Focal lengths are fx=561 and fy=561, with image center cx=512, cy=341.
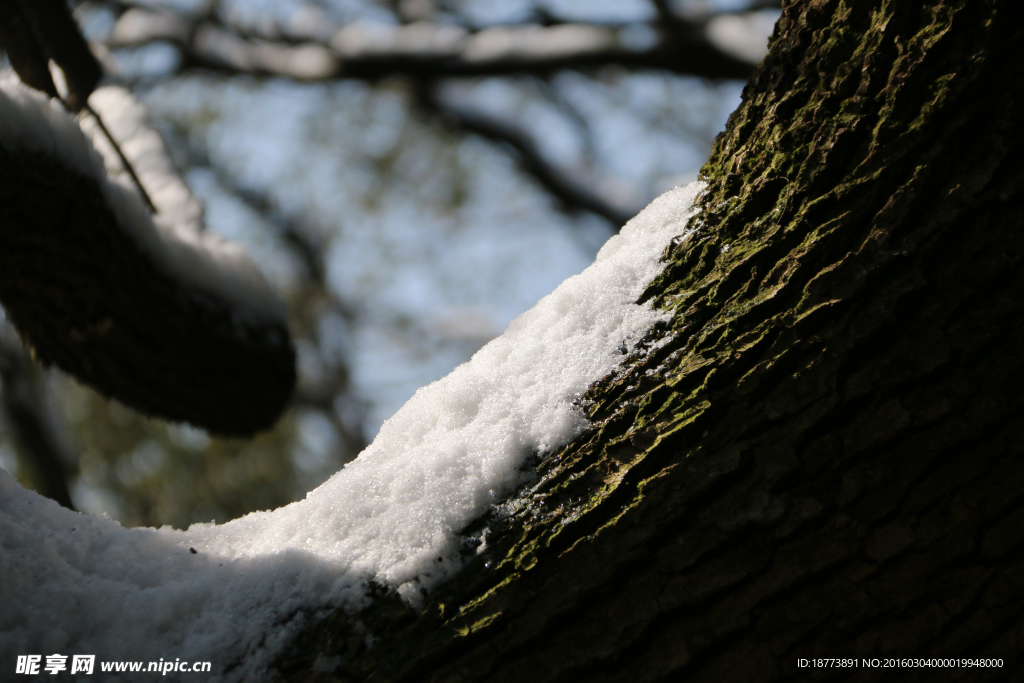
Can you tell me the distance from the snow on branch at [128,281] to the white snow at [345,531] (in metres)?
0.78

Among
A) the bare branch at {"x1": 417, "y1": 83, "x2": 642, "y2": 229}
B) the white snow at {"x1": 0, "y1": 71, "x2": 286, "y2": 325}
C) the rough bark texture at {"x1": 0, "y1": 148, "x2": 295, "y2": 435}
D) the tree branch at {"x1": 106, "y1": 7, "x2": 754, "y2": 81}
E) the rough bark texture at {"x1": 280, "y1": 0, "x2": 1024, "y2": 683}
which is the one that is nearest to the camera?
the rough bark texture at {"x1": 280, "y1": 0, "x2": 1024, "y2": 683}

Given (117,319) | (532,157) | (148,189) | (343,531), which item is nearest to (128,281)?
(117,319)

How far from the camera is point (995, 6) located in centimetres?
76

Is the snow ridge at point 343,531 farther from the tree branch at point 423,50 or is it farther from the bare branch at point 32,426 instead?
the bare branch at point 32,426

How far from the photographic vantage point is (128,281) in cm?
155

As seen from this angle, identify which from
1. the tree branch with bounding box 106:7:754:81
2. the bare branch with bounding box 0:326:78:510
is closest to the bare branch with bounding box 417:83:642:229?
the tree branch with bounding box 106:7:754:81

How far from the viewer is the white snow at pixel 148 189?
1248 mm

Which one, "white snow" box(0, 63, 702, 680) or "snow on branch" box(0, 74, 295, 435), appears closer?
"white snow" box(0, 63, 702, 680)

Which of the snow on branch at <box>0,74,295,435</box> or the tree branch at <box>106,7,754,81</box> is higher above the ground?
the tree branch at <box>106,7,754,81</box>

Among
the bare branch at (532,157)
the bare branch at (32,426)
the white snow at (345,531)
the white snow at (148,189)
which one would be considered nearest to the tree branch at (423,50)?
the bare branch at (532,157)

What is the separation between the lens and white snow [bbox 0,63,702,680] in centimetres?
77

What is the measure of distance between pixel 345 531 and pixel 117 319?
120cm

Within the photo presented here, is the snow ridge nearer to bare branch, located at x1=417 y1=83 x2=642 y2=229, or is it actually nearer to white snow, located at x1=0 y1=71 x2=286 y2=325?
white snow, located at x1=0 y1=71 x2=286 y2=325

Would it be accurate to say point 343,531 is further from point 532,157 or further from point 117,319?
point 532,157
